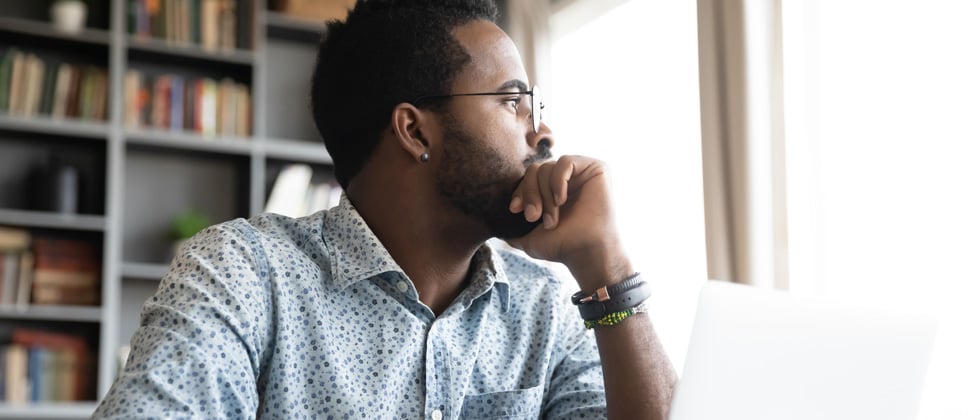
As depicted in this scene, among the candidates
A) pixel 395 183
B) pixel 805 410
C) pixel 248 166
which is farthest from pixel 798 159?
pixel 248 166

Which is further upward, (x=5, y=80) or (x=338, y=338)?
(x=5, y=80)

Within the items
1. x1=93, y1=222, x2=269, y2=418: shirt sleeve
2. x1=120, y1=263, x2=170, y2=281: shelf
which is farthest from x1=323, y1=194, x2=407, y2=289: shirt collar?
x1=120, y1=263, x2=170, y2=281: shelf

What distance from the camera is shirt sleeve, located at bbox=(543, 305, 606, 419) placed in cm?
140

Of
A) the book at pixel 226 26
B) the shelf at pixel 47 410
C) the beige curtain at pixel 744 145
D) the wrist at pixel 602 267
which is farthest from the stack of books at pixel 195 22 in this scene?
the wrist at pixel 602 267

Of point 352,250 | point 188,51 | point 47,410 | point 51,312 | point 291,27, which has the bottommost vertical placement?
point 47,410

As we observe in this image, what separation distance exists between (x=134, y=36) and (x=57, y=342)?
1.18 m

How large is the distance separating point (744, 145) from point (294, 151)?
215cm

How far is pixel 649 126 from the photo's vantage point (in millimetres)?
2766

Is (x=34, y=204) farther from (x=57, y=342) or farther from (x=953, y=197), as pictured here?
(x=953, y=197)

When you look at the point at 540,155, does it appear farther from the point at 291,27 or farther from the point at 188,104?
the point at 291,27

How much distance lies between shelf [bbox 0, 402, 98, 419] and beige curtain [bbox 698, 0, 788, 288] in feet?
7.73

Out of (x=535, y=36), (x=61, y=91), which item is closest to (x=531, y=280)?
(x=535, y=36)

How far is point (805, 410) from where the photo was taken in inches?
29.5

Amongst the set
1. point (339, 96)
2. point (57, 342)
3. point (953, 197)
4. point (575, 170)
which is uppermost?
point (339, 96)
